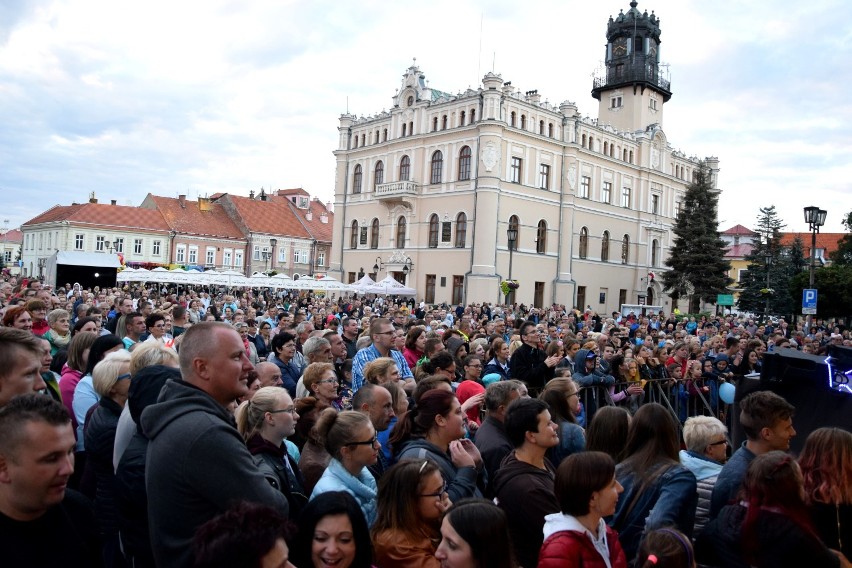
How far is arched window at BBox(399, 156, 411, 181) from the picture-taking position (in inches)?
1821

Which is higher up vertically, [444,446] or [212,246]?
[212,246]

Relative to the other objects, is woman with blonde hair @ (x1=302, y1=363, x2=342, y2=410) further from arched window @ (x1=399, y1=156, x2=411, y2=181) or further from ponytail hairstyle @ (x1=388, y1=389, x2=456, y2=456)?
arched window @ (x1=399, y1=156, x2=411, y2=181)

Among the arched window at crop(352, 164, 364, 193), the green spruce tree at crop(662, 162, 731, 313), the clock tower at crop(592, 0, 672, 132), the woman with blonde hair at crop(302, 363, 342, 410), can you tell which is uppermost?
the clock tower at crop(592, 0, 672, 132)

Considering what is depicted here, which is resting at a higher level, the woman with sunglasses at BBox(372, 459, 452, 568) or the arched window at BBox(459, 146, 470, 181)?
the arched window at BBox(459, 146, 470, 181)

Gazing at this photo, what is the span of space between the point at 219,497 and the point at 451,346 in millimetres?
7748

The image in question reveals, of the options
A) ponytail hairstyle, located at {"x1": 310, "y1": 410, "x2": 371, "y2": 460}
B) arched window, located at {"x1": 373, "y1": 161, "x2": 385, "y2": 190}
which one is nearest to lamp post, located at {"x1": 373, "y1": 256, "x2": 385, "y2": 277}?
arched window, located at {"x1": 373, "y1": 161, "x2": 385, "y2": 190}

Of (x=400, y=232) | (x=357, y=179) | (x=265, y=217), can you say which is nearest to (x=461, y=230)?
(x=400, y=232)

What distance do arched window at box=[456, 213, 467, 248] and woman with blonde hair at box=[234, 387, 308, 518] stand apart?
38829mm

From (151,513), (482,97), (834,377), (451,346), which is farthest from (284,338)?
(482,97)

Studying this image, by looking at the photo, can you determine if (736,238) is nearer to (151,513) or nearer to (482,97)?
(482,97)

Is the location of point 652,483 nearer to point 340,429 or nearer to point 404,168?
point 340,429

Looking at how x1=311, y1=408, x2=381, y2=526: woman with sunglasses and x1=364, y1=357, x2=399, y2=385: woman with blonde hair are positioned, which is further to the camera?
x1=364, y1=357, x2=399, y2=385: woman with blonde hair

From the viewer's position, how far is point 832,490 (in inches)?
145

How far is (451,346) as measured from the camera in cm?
1020
